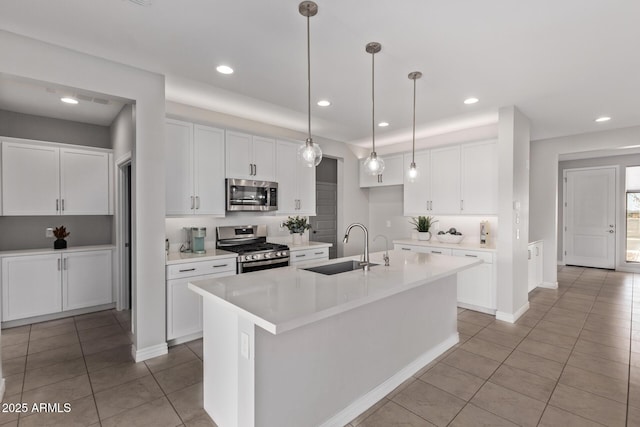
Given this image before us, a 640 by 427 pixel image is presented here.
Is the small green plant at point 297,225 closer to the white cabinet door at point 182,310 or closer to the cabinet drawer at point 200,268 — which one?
the cabinet drawer at point 200,268

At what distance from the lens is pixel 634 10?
2018 millimetres

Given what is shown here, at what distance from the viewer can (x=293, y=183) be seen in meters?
4.78

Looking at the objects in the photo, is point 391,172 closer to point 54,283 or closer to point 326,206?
point 326,206

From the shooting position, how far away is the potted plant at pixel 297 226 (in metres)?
4.89

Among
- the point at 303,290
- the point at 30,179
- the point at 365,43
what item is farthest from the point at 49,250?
the point at 365,43

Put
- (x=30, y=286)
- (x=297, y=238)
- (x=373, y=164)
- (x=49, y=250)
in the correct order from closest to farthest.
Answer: (x=373, y=164), (x=30, y=286), (x=49, y=250), (x=297, y=238)

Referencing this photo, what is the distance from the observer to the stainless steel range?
380cm

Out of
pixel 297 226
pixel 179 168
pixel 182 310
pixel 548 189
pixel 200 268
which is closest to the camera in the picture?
pixel 182 310

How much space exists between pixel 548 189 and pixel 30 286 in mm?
7829

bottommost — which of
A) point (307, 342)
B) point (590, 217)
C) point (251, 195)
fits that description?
point (307, 342)

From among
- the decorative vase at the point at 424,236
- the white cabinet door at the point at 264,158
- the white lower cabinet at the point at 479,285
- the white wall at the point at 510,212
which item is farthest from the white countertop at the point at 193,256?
the white wall at the point at 510,212

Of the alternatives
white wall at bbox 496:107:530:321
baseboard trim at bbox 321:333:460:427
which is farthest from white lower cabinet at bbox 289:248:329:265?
white wall at bbox 496:107:530:321

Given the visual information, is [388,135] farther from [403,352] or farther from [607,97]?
[403,352]

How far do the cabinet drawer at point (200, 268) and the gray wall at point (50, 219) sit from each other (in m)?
2.28
